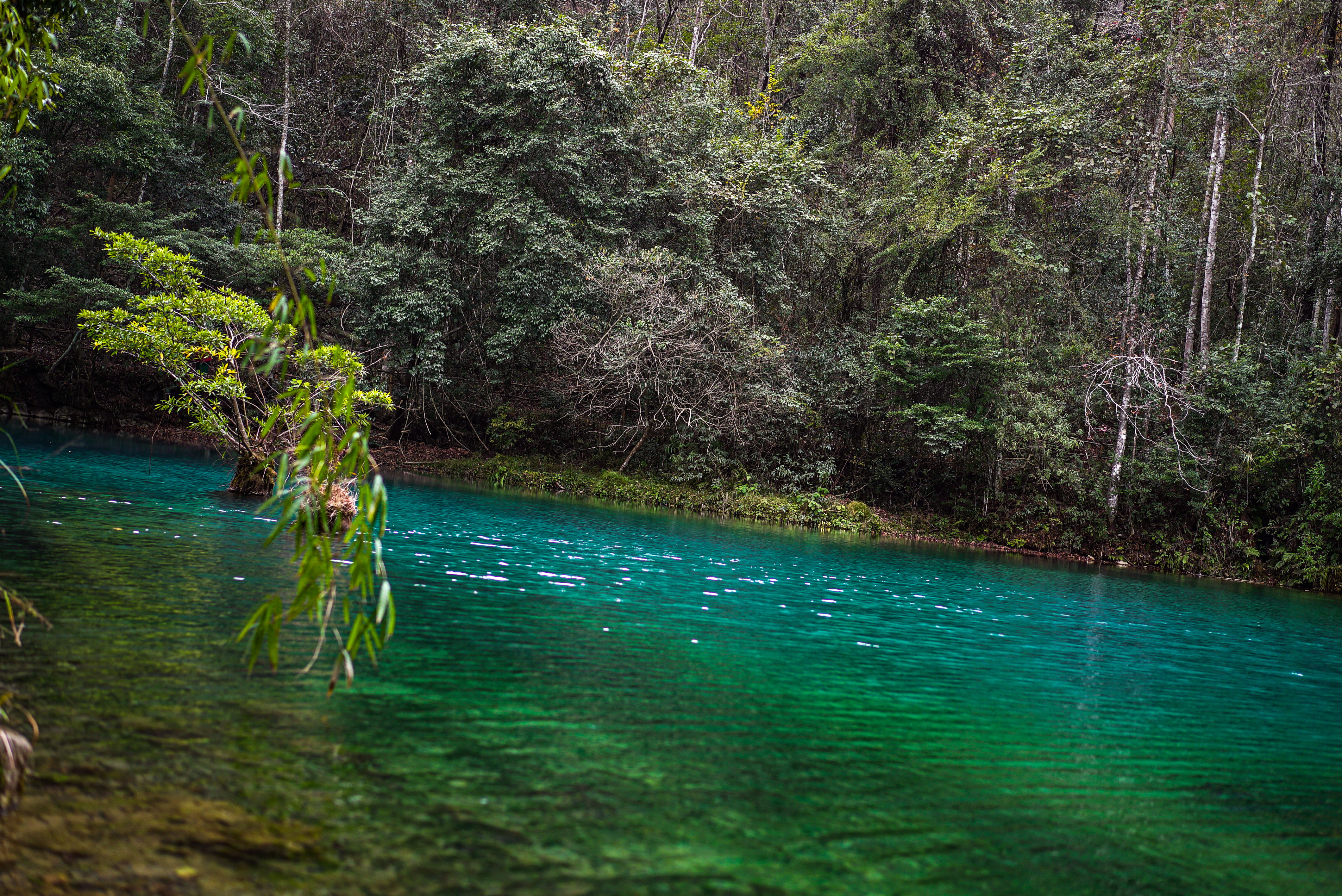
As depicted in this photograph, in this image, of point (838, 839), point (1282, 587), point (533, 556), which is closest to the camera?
point (838, 839)

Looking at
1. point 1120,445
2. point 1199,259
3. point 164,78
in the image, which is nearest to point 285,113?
point 164,78

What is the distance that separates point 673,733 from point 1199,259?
95.3 ft

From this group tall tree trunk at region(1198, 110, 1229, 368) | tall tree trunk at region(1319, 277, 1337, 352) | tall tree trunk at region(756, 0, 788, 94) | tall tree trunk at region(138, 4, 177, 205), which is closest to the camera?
tall tree trunk at region(1319, 277, 1337, 352)

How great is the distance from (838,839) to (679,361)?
73.4 ft

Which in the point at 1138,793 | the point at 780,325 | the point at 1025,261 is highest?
the point at 1025,261

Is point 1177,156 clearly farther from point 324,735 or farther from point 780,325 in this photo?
point 324,735

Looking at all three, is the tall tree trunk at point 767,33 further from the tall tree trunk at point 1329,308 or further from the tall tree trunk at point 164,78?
the tall tree trunk at point 164,78

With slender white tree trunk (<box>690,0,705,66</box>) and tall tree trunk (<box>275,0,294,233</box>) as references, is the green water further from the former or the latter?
slender white tree trunk (<box>690,0,705,66</box>)

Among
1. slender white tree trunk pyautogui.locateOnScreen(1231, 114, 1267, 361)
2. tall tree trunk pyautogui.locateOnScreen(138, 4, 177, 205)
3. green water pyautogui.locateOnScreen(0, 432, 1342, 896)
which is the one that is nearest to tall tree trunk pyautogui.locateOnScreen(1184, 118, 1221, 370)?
slender white tree trunk pyautogui.locateOnScreen(1231, 114, 1267, 361)

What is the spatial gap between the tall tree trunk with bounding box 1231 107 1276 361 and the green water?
19.2 m

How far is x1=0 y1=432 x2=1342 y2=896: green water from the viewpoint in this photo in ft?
10.8

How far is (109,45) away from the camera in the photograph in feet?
88.3

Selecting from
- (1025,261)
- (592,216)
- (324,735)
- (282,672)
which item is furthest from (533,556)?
(1025,261)

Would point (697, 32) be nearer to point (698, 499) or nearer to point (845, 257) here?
point (845, 257)
